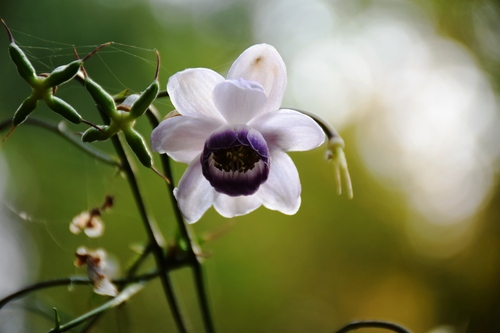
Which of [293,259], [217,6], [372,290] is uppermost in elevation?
[217,6]

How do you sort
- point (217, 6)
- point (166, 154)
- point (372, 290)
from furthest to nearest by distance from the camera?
point (372, 290), point (217, 6), point (166, 154)

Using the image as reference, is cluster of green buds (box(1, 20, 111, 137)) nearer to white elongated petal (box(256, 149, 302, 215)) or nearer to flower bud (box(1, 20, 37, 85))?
flower bud (box(1, 20, 37, 85))

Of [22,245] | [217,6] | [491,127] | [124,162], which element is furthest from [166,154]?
[491,127]

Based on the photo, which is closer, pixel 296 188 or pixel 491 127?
pixel 296 188

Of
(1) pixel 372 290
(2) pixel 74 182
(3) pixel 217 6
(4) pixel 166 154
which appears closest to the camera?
(4) pixel 166 154

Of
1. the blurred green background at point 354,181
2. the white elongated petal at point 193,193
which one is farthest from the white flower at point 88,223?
the blurred green background at point 354,181

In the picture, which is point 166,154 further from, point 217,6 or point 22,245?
point 217,6

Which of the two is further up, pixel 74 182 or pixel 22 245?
pixel 74 182

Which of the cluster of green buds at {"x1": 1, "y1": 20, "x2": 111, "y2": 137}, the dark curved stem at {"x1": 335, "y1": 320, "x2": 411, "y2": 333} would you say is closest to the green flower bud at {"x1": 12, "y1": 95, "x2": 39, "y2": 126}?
the cluster of green buds at {"x1": 1, "y1": 20, "x2": 111, "y2": 137}
